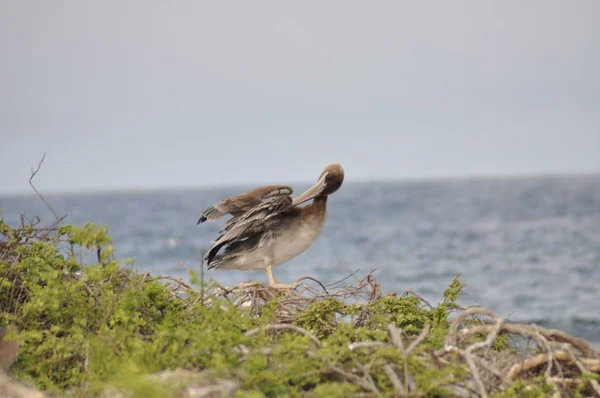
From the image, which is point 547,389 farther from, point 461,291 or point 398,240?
point 398,240

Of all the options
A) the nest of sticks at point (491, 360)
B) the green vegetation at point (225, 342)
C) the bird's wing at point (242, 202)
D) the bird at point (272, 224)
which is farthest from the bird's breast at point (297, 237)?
the nest of sticks at point (491, 360)

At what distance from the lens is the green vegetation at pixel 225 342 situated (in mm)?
3443

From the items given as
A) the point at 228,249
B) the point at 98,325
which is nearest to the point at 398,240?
the point at 228,249

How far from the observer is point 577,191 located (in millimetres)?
69188

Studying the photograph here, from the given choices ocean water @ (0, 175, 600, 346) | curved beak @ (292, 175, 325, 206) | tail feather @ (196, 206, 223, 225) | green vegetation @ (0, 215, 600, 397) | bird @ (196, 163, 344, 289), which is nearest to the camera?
green vegetation @ (0, 215, 600, 397)

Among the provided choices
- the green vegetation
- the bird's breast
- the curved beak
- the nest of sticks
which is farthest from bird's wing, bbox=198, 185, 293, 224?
the nest of sticks

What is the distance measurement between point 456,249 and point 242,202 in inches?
1151

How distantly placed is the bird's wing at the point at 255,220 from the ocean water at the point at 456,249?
153cm

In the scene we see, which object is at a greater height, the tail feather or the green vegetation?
the tail feather

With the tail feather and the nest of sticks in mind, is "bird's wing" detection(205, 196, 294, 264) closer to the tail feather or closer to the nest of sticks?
the tail feather

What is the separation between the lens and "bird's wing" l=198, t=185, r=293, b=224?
20.4ft

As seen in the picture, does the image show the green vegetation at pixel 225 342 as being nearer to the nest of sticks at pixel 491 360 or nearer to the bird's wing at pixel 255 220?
the nest of sticks at pixel 491 360

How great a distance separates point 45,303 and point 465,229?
132 ft

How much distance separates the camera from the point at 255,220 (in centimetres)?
633
